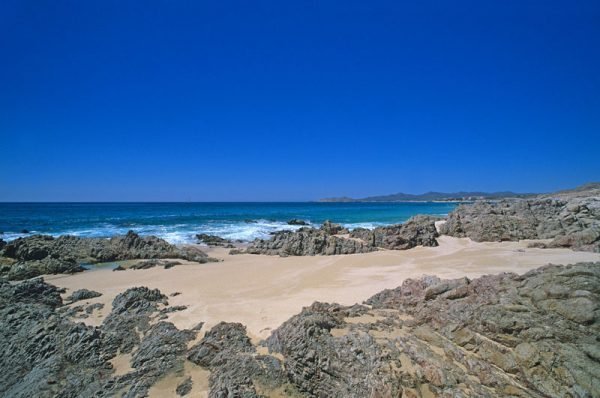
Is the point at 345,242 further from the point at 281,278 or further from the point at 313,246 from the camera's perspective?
the point at 281,278

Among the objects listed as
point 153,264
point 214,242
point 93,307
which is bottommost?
point 214,242

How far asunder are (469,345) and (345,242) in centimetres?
1156

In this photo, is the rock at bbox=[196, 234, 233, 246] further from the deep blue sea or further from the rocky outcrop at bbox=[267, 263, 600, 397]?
the rocky outcrop at bbox=[267, 263, 600, 397]

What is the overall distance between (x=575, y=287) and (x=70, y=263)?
16525 millimetres

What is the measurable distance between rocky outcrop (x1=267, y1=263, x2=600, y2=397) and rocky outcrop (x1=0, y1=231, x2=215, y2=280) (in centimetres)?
1139

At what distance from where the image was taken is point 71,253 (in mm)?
14266

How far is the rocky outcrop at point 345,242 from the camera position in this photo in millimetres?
15594

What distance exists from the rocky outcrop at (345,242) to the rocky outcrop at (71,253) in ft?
13.0

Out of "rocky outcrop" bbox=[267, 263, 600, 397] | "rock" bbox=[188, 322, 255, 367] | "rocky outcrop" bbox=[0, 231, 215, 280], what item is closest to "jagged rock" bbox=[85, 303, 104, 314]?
"rock" bbox=[188, 322, 255, 367]

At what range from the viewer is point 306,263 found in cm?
1323

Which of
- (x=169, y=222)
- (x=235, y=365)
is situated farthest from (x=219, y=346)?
(x=169, y=222)

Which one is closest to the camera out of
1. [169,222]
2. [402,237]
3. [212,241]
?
[402,237]

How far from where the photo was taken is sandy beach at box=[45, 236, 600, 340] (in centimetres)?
711

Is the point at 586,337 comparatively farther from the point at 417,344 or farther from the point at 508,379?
the point at 417,344
